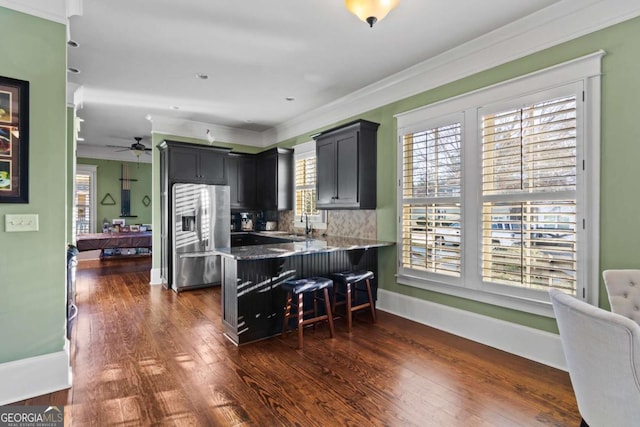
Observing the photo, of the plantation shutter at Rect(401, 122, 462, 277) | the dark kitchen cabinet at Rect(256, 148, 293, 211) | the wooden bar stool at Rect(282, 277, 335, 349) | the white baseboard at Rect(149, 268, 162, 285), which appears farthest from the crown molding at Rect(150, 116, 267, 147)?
the wooden bar stool at Rect(282, 277, 335, 349)

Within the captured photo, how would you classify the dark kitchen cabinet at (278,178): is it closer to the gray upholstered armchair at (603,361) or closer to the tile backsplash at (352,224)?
the tile backsplash at (352,224)

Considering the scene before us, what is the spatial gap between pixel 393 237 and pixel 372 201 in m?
0.54

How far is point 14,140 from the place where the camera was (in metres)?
2.21

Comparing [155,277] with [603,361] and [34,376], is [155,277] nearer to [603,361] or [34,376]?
[34,376]

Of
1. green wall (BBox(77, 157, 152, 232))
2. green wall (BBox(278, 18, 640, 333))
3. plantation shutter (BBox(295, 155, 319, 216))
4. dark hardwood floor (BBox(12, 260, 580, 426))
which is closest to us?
dark hardwood floor (BBox(12, 260, 580, 426))

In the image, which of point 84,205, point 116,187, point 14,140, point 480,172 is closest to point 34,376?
point 14,140

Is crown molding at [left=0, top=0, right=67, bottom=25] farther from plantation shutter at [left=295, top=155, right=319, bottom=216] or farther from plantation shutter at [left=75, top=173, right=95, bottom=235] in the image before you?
plantation shutter at [left=75, top=173, right=95, bottom=235]

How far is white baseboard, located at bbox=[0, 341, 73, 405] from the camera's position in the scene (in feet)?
7.00

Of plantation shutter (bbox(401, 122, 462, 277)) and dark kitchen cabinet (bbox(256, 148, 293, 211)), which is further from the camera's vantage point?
dark kitchen cabinet (bbox(256, 148, 293, 211))

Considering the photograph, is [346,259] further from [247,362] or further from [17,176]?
[17,176]

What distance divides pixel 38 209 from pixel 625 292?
3745 mm

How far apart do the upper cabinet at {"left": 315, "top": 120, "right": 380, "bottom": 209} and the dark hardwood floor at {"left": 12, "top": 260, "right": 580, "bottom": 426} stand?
157 cm

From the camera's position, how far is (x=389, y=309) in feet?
13.4

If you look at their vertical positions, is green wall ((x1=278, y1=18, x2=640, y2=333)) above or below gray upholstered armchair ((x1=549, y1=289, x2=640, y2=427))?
above
